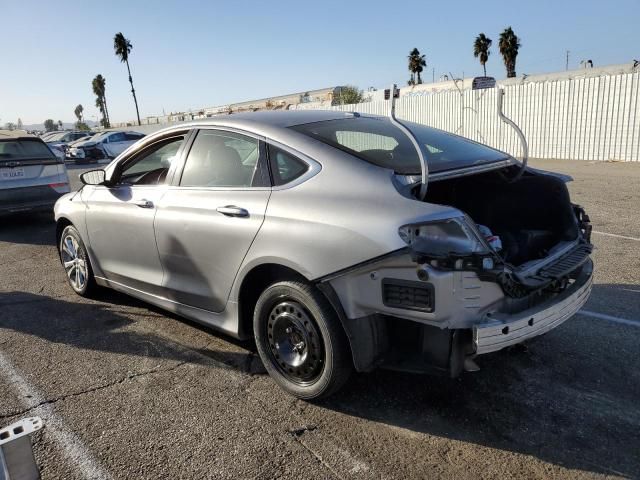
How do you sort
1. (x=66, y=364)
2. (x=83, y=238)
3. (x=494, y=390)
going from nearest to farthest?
(x=494, y=390), (x=66, y=364), (x=83, y=238)

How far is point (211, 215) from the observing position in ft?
11.8

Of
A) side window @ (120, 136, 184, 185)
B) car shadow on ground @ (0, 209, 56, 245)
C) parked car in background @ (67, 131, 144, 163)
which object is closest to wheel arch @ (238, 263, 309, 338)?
side window @ (120, 136, 184, 185)

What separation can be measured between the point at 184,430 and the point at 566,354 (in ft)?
8.69

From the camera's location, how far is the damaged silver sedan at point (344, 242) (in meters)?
2.65

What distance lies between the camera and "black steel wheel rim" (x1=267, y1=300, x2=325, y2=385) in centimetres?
312

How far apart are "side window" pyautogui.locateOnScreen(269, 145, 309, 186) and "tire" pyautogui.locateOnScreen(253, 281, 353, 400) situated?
A: 651 mm

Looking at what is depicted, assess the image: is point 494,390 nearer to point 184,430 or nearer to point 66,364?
point 184,430

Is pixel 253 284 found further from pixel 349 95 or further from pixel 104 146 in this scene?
pixel 349 95

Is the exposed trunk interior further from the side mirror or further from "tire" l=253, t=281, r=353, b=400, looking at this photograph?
the side mirror

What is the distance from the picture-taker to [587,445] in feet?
9.12

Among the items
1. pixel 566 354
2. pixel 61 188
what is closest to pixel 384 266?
pixel 566 354

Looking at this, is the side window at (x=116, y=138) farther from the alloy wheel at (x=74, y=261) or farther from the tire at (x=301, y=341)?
the tire at (x=301, y=341)

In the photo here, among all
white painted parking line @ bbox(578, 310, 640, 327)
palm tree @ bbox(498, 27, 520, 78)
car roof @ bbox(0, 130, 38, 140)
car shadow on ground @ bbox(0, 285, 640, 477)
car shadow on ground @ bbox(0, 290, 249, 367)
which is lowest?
white painted parking line @ bbox(578, 310, 640, 327)

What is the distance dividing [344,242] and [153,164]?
2708 mm
